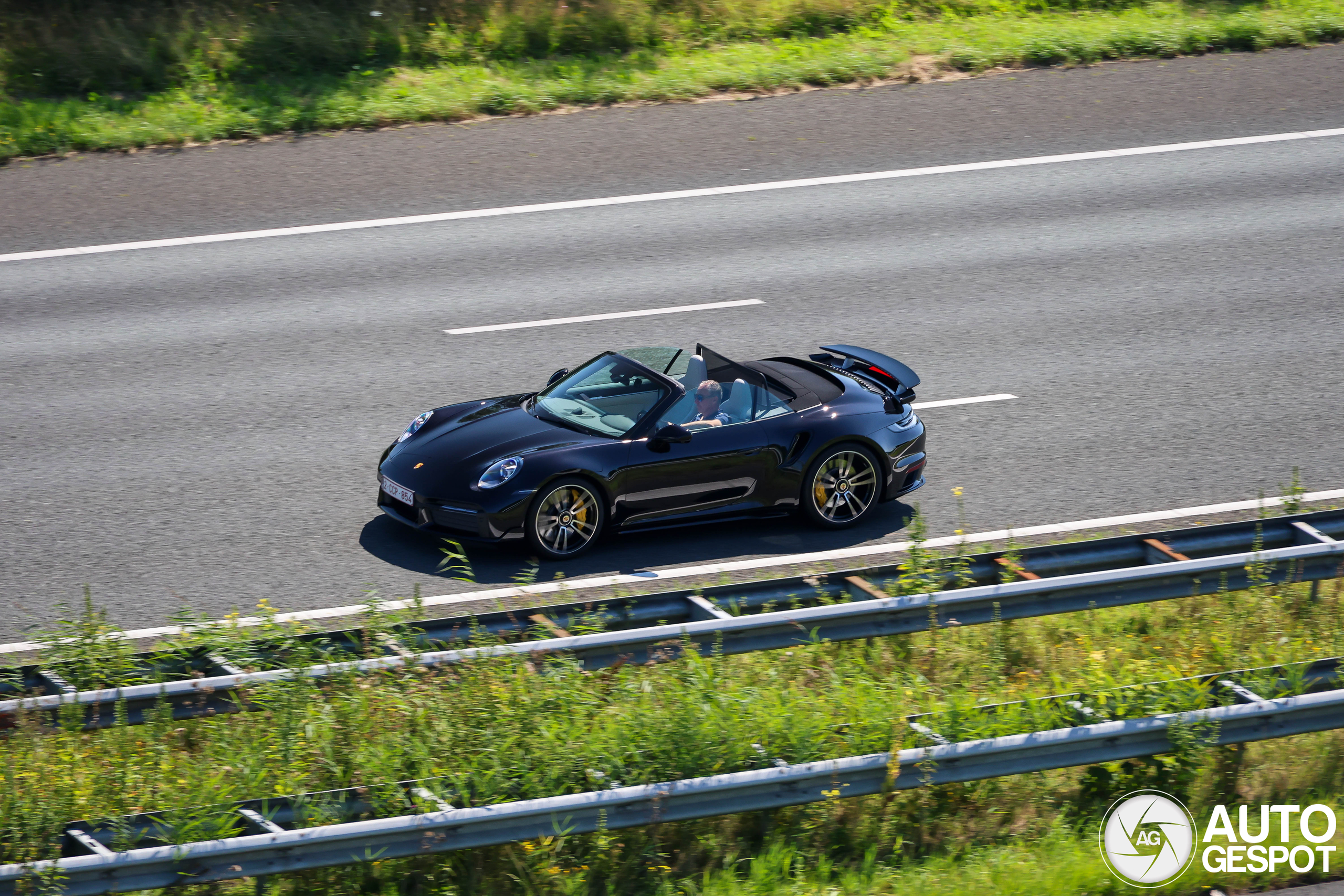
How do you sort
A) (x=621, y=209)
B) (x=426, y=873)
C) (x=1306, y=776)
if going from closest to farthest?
(x=426, y=873) → (x=1306, y=776) → (x=621, y=209)

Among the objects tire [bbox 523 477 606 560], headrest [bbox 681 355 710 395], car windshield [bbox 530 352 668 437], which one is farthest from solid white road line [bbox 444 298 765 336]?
tire [bbox 523 477 606 560]

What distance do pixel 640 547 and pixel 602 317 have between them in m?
4.22

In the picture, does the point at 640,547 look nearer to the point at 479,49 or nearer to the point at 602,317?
the point at 602,317

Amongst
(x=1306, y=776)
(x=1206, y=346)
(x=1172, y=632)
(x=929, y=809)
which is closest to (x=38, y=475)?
(x=929, y=809)

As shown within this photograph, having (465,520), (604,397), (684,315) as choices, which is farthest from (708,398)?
(684,315)

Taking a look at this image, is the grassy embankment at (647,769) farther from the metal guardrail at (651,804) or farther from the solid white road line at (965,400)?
the solid white road line at (965,400)

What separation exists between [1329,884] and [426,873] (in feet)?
12.9

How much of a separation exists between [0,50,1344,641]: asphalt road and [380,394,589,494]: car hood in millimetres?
538

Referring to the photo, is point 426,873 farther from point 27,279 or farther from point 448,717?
point 27,279

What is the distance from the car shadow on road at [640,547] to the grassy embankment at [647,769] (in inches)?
88.5

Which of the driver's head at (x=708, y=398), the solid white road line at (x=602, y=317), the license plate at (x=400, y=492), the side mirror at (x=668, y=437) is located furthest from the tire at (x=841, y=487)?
the solid white road line at (x=602, y=317)

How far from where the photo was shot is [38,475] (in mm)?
10469

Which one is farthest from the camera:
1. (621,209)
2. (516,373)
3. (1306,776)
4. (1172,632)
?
(621,209)

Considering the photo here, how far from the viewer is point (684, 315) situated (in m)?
13.6
